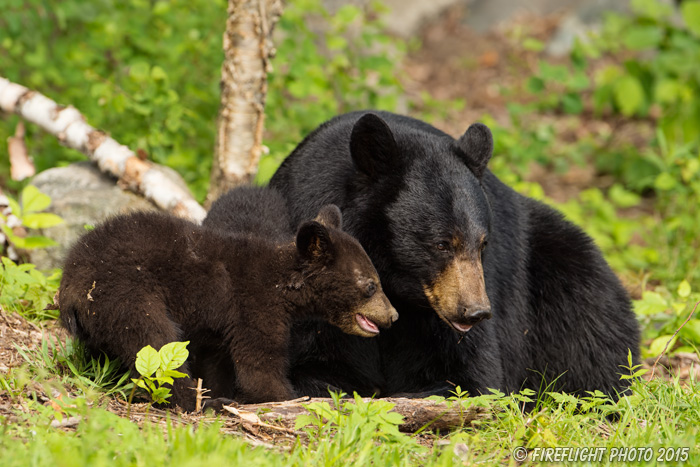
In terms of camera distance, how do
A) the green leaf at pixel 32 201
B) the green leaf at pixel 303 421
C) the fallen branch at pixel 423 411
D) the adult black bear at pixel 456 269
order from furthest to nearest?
the green leaf at pixel 32 201, the adult black bear at pixel 456 269, the fallen branch at pixel 423 411, the green leaf at pixel 303 421

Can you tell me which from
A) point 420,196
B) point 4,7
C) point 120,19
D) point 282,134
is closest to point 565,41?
point 282,134

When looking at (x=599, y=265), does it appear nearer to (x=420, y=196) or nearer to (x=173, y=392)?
(x=420, y=196)

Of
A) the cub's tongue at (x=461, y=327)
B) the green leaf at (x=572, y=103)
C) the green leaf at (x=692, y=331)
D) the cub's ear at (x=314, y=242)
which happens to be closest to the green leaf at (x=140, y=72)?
the cub's ear at (x=314, y=242)

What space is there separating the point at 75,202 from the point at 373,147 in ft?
8.47

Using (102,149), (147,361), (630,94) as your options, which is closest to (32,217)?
(102,149)

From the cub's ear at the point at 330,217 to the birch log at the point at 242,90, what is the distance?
196cm

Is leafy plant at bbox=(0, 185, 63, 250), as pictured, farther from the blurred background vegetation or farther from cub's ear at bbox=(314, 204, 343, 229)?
cub's ear at bbox=(314, 204, 343, 229)

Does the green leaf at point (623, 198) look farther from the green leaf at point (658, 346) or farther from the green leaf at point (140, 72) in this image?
the green leaf at point (140, 72)

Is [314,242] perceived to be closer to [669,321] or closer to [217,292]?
[217,292]

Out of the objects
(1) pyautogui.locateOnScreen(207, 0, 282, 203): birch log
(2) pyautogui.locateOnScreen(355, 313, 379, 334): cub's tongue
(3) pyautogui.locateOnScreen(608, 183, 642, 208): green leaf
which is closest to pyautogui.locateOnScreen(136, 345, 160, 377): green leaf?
(2) pyautogui.locateOnScreen(355, 313, 379, 334): cub's tongue

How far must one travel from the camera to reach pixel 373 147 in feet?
13.0

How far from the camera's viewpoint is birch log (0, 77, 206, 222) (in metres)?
5.40

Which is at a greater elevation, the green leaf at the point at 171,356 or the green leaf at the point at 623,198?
the green leaf at the point at 623,198

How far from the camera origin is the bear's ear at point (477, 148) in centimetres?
416
